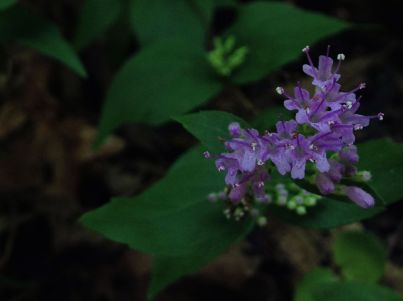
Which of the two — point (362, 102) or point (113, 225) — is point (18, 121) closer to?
point (113, 225)

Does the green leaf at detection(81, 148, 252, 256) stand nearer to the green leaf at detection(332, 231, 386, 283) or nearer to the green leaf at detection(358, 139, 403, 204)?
the green leaf at detection(358, 139, 403, 204)

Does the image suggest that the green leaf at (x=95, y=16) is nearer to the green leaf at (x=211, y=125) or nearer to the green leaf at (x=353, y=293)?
the green leaf at (x=211, y=125)

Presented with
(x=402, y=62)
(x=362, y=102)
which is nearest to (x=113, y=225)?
(x=362, y=102)

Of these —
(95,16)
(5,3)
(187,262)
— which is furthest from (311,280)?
(5,3)

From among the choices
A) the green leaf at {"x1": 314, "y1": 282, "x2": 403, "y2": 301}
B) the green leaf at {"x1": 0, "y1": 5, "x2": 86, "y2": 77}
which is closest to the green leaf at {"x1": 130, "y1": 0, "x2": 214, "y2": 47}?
the green leaf at {"x1": 0, "y1": 5, "x2": 86, "y2": 77}

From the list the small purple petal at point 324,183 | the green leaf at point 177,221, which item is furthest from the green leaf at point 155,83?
the small purple petal at point 324,183

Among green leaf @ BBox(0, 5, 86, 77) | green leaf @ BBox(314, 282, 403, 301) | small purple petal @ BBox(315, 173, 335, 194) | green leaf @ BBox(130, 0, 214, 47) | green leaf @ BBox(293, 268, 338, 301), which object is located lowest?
green leaf @ BBox(293, 268, 338, 301)
